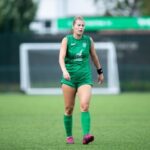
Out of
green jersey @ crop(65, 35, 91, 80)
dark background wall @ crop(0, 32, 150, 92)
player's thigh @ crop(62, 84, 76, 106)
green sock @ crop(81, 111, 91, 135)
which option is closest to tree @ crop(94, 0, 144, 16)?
dark background wall @ crop(0, 32, 150, 92)

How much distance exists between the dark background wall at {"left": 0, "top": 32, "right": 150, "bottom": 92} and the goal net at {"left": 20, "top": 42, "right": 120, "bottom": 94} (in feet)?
2.18

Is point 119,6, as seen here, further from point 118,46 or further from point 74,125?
point 74,125

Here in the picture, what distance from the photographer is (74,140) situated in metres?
13.4

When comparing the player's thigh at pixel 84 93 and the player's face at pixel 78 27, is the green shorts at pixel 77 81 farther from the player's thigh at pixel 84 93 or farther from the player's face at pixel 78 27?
the player's face at pixel 78 27

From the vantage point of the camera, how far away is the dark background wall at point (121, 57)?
107 ft

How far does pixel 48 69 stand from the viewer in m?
31.6

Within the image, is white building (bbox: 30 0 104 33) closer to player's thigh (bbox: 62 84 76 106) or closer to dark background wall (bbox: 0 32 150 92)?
dark background wall (bbox: 0 32 150 92)

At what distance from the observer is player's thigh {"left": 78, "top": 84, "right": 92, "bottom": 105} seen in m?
12.6

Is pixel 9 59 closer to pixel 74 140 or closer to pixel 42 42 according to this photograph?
pixel 42 42

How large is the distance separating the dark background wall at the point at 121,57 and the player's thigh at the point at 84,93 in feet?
64.8

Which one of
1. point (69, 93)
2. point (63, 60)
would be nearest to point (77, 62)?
point (63, 60)

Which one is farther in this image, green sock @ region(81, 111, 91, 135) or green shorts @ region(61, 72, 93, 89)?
green shorts @ region(61, 72, 93, 89)

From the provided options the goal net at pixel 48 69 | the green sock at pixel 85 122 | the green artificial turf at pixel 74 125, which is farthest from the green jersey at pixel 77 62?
the goal net at pixel 48 69

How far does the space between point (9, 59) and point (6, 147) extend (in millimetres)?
21464
